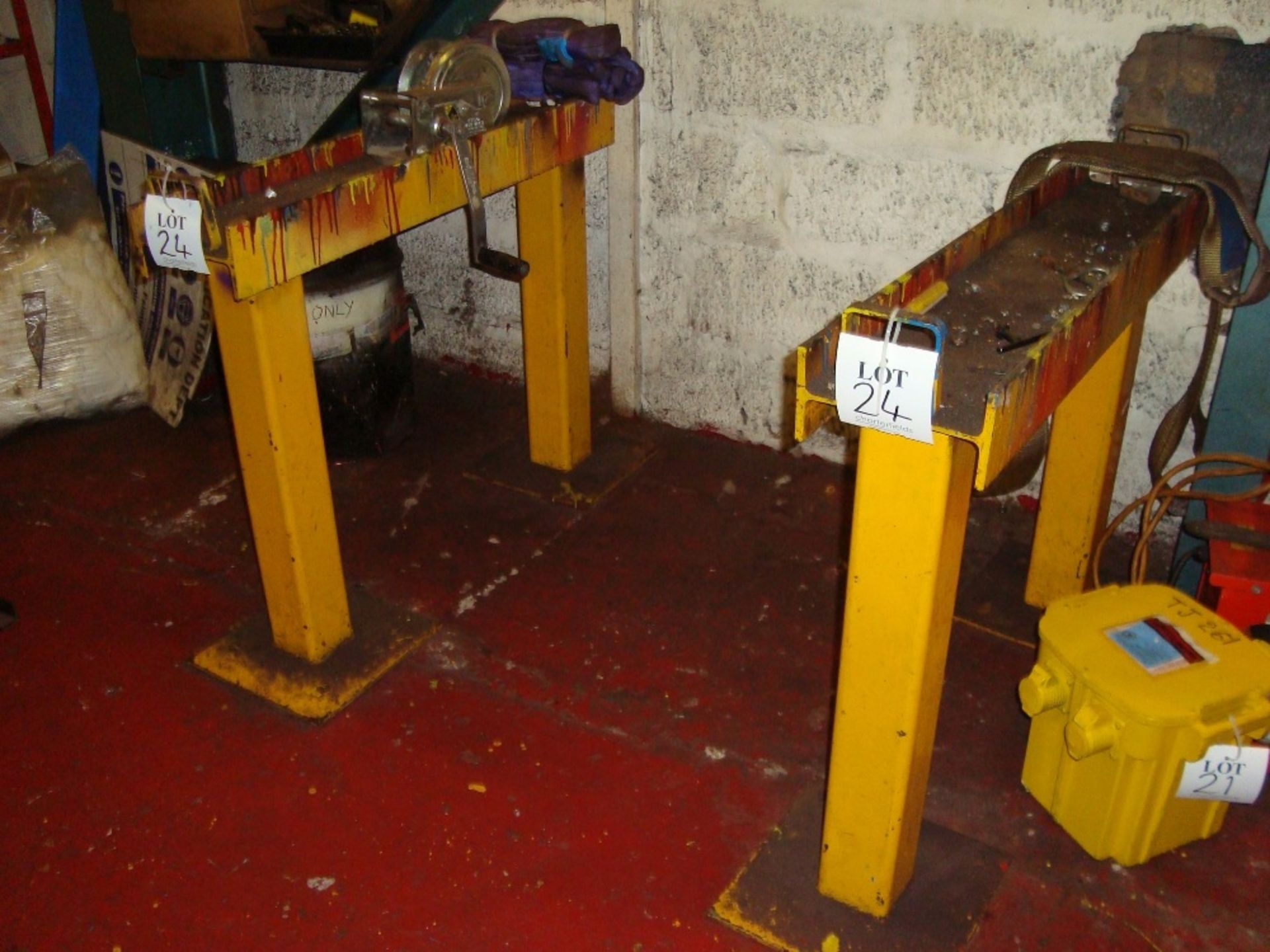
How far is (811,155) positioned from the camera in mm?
2506

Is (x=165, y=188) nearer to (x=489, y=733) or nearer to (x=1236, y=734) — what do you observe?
(x=489, y=733)

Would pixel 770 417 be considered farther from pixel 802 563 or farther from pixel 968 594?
pixel 968 594

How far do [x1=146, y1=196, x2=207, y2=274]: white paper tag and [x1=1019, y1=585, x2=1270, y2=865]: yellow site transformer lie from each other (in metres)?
1.43

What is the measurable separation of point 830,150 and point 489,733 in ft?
4.75

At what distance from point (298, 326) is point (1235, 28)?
1.73m

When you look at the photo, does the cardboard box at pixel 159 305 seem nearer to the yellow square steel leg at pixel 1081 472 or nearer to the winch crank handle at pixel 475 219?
the winch crank handle at pixel 475 219

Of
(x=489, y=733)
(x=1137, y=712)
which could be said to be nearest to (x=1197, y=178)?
(x=1137, y=712)

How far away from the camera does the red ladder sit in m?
3.00

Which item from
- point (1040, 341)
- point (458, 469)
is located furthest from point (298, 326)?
point (1040, 341)

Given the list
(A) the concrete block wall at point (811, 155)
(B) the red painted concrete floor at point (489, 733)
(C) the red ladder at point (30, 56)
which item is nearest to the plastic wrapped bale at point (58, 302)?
(B) the red painted concrete floor at point (489, 733)

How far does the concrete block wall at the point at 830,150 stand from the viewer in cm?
219

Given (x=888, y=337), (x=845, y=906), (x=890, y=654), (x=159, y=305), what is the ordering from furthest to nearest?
(x=159, y=305) < (x=845, y=906) < (x=890, y=654) < (x=888, y=337)

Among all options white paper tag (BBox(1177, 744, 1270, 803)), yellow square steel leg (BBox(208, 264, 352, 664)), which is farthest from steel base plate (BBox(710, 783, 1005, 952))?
yellow square steel leg (BBox(208, 264, 352, 664))

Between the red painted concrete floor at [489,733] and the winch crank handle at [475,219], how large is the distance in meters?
0.70
